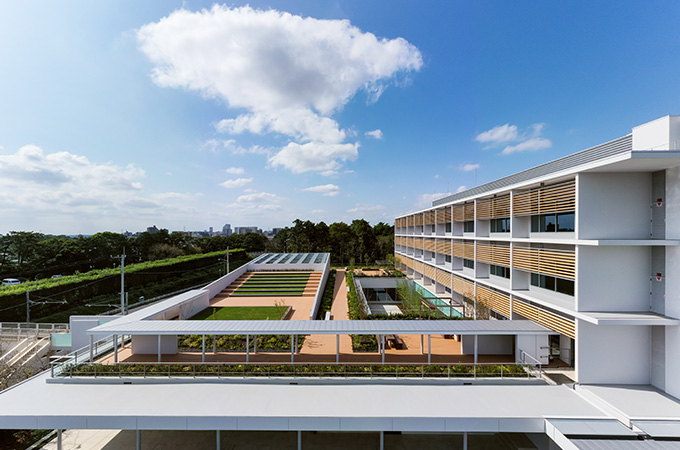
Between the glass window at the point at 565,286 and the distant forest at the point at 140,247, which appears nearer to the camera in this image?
the glass window at the point at 565,286

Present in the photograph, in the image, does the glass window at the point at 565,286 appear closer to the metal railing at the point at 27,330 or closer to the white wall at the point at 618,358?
the white wall at the point at 618,358

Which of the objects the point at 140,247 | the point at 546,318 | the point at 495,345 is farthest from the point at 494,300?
the point at 140,247

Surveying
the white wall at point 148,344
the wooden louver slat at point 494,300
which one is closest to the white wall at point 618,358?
the wooden louver slat at point 494,300

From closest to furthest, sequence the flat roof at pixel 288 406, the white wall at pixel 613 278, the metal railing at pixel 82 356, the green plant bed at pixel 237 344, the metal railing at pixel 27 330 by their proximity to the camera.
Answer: the flat roof at pixel 288 406
the white wall at pixel 613 278
the metal railing at pixel 82 356
the green plant bed at pixel 237 344
the metal railing at pixel 27 330

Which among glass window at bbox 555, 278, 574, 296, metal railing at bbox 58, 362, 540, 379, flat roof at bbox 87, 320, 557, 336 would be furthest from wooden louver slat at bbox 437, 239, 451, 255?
metal railing at bbox 58, 362, 540, 379

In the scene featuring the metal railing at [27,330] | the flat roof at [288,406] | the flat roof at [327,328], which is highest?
the flat roof at [327,328]


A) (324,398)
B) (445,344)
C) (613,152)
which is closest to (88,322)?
(324,398)
